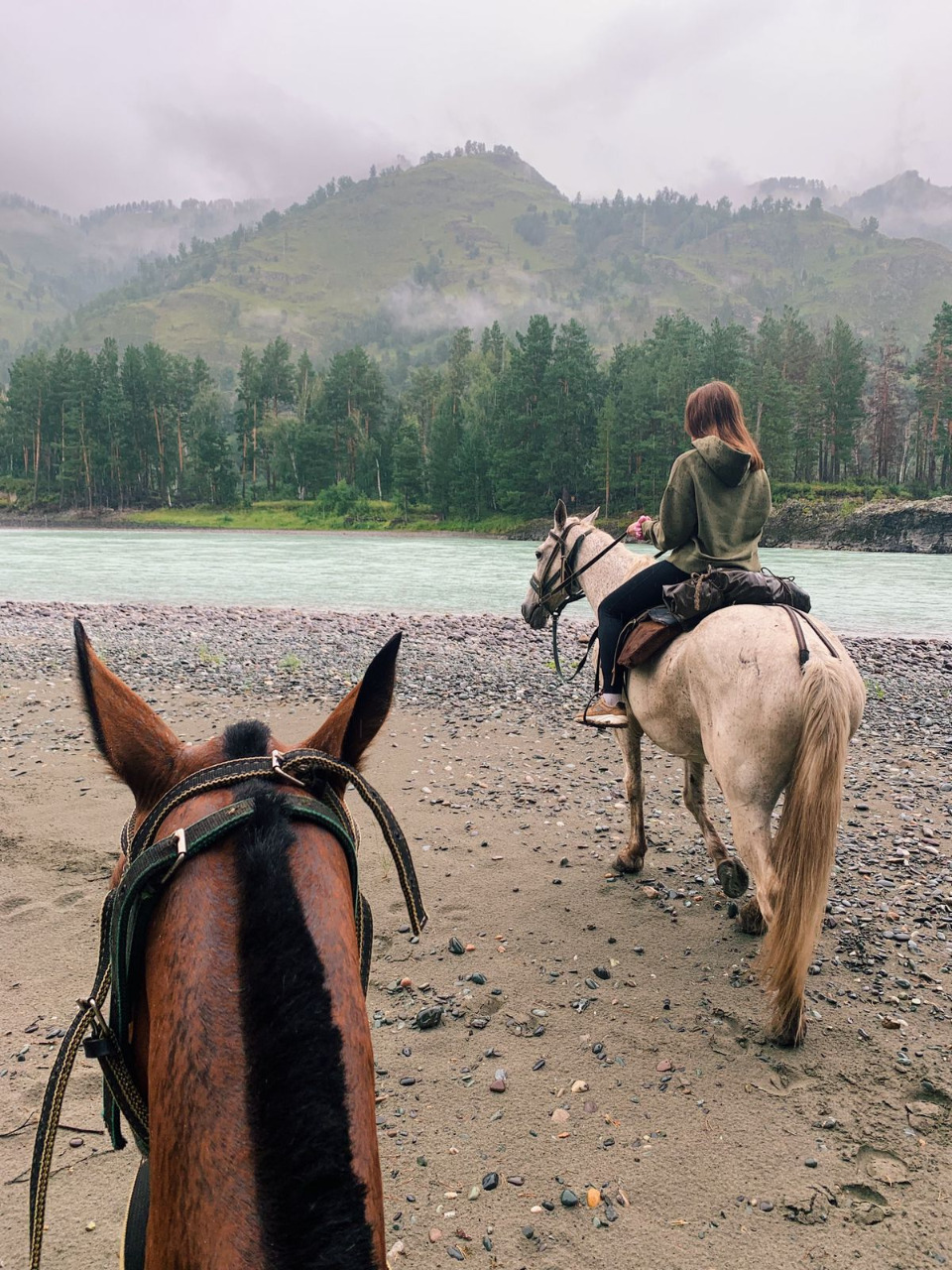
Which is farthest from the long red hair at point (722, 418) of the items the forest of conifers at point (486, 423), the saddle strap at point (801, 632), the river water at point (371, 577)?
the forest of conifers at point (486, 423)

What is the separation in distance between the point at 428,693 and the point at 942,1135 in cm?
763

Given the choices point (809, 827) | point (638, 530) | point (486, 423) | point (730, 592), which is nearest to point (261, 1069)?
point (809, 827)

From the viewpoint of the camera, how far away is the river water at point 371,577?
67.8 feet

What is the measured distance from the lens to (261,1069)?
3.05 ft

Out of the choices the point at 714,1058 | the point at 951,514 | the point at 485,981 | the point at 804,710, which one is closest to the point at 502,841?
the point at 485,981

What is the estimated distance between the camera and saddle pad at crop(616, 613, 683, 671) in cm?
455

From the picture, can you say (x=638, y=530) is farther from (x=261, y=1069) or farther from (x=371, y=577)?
(x=371, y=577)

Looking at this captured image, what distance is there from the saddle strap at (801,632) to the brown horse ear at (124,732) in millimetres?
3059

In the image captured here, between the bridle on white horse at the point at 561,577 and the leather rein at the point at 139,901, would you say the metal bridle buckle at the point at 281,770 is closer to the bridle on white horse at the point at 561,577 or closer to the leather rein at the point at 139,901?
the leather rein at the point at 139,901

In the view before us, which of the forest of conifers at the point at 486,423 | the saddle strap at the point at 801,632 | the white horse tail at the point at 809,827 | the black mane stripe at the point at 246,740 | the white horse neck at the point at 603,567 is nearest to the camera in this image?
the black mane stripe at the point at 246,740

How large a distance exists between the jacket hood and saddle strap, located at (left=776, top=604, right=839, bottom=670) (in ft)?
2.95

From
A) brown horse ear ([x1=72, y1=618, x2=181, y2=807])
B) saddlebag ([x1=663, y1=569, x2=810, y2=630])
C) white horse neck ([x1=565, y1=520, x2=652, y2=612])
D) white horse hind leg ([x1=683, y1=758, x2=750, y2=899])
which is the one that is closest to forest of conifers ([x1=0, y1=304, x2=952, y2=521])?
white horse neck ([x1=565, y1=520, x2=652, y2=612])

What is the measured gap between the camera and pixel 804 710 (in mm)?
3518

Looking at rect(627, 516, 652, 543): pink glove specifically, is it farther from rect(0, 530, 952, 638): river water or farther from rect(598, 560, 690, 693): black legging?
rect(0, 530, 952, 638): river water
